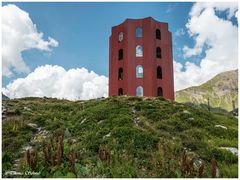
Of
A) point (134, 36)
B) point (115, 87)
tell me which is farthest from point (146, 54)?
point (115, 87)

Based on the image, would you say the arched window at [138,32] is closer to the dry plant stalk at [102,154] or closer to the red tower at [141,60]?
the red tower at [141,60]

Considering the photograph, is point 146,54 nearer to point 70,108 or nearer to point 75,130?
point 70,108

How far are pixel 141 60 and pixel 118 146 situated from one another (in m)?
22.3

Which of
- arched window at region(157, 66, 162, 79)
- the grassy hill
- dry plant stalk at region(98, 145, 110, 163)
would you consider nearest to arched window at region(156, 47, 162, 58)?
arched window at region(157, 66, 162, 79)

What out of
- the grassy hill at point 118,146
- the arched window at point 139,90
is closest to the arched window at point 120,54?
the arched window at point 139,90

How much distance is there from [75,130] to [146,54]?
792 inches

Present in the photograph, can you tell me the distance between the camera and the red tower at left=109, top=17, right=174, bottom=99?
95.8 feet

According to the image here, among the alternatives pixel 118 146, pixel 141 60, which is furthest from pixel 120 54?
pixel 118 146

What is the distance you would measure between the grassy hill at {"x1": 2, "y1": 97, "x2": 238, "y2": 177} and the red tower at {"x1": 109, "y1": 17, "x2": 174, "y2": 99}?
13.7 metres

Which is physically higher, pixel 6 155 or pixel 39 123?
pixel 39 123

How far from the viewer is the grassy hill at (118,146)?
5.45m

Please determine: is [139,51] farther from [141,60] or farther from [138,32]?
[138,32]

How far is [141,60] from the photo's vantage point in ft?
97.7

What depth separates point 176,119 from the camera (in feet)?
40.1
